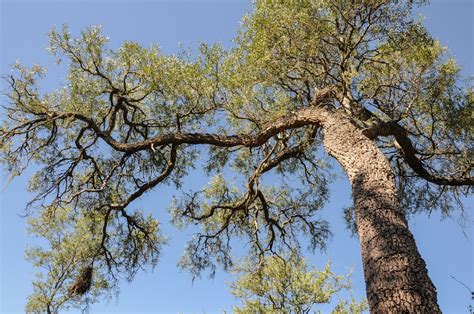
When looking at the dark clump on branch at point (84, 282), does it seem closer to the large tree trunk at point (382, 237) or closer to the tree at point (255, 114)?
the tree at point (255, 114)

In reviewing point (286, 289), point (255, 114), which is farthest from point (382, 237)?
point (286, 289)

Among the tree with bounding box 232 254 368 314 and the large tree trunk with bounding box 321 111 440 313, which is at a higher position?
the tree with bounding box 232 254 368 314

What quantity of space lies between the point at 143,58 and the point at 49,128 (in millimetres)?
2746

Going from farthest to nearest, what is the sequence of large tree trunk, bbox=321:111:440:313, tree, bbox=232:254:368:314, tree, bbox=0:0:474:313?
tree, bbox=232:254:368:314 → tree, bbox=0:0:474:313 → large tree trunk, bbox=321:111:440:313

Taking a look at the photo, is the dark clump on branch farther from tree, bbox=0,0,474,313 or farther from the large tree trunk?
the large tree trunk

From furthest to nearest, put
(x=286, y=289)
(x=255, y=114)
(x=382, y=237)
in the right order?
1. (x=286, y=289)
2. (x=255, y=114)
3. (x=382, y=237)

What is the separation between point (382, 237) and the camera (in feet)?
15.8

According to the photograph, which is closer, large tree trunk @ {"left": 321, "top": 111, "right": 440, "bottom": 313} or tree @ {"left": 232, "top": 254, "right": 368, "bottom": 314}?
large tree trunk @ {"left": 321, "top": 111, "right": 440, "bottom": 313}

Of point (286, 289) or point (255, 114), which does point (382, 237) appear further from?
point (286, 289)

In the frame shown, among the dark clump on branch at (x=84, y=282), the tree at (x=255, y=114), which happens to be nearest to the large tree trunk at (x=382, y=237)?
the tree at (x=255, y=114)

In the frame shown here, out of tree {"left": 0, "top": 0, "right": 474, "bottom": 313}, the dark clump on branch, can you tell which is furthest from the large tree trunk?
the dark clump on branch

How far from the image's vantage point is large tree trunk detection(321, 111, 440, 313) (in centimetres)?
420

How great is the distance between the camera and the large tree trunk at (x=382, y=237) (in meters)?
4.20

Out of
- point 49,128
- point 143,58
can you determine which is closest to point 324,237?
point 143,58
